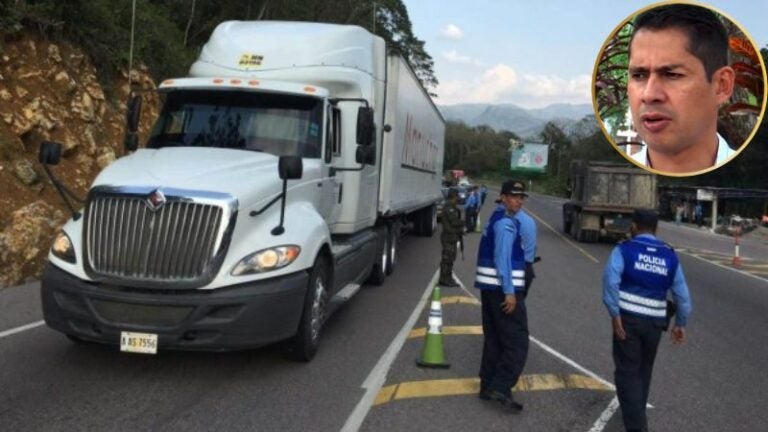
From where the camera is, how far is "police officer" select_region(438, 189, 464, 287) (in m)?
11.7

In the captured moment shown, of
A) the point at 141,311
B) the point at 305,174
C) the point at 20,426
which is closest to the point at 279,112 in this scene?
the point at 305,174

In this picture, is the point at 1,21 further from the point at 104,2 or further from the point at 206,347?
the point at 206,347

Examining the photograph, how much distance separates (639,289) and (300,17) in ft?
100

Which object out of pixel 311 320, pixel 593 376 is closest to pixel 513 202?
pixel 593 376

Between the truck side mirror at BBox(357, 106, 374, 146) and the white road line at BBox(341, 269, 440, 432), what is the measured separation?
85.3 inches

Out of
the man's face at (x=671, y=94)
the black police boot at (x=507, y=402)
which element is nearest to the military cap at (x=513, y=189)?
the black police boot at (x=507, y=402)

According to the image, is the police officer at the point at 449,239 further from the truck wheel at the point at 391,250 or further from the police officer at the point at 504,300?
the police officer at the point at 504,300

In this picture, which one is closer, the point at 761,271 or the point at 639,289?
the point at 639,289

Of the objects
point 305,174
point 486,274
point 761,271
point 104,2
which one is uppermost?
point 104,2

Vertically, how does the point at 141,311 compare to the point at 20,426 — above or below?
above

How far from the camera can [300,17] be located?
109 feet

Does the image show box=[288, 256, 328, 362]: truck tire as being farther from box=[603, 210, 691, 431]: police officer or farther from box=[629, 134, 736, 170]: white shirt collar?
box=[629, 134, 736, 170]: white shirt collar

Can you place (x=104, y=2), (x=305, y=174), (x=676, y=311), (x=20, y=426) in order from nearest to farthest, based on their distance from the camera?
(x=20, y=426) < (x=676, y=311) < (x=305, y=174) < (x=104, y=2)

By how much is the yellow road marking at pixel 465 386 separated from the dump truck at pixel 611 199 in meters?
17.3
